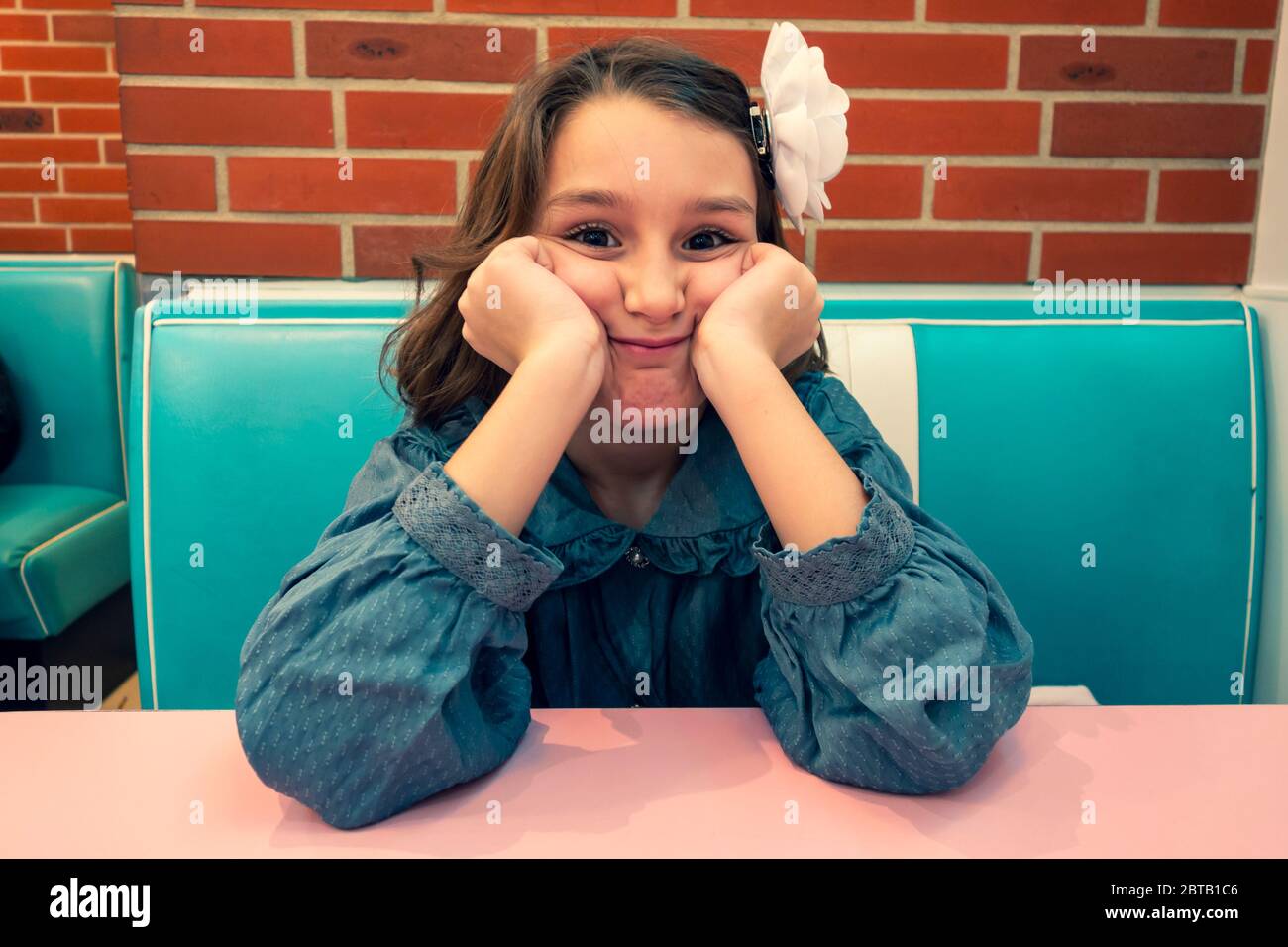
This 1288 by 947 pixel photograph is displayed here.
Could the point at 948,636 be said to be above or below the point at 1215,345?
below

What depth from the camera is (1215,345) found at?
55.2 inches

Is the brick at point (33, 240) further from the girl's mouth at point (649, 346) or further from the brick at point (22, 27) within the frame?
the girl's mouth at point (649, 346)

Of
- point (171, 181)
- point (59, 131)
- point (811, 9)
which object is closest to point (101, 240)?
point (59, 131)

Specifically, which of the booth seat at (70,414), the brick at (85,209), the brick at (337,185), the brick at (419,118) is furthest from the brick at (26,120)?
the brick at (419,118)

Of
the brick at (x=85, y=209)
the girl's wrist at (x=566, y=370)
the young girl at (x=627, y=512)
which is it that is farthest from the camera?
the brick at (x=85, y=209)

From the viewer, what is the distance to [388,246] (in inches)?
64.1

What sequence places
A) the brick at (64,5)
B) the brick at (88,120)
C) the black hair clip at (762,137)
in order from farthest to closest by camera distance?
the brick at (88,120), the brick at (64,5), the black hair clip at (762,137)

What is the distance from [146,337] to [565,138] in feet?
2.20

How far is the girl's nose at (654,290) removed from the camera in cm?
93

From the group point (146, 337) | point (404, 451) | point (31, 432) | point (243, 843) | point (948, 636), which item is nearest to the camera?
point (243, 843)

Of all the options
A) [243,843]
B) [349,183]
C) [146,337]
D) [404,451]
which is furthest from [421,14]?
[243,843]

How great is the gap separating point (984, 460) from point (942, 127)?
59 cm

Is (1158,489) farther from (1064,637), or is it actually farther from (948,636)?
(948,636)

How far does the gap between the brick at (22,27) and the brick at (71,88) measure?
13cm
